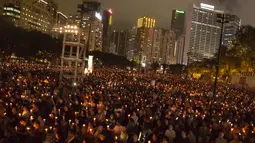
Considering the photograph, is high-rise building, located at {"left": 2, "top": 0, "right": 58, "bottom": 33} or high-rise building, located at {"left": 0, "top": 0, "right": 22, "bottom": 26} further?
high-rise building, located at {"left": 2, "top": 0, "right": 58, "bottom": 33}

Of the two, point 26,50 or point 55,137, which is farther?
point 26,50

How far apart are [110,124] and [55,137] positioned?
3156mm

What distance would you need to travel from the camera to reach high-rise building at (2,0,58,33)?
12225cm

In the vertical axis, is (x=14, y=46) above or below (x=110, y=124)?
above

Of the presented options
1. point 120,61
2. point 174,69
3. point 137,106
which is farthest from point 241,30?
point 174,69

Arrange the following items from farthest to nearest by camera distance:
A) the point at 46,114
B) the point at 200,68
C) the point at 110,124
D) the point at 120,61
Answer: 1. the point at 120,61
2. the point at 200,68
3. the point at 46,114
4. the point at 110,124

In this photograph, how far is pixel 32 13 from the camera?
479 ft

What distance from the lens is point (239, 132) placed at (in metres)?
12.5

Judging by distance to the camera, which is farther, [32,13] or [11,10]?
[32,13]

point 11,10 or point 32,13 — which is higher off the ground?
point 32,13

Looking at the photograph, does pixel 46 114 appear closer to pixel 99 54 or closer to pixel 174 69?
pixel 99 54

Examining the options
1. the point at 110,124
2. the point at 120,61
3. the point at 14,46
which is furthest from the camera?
the point at 120,61

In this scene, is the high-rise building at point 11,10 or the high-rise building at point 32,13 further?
the high-rise building at point 32,13

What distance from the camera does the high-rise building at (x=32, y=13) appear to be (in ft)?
401
